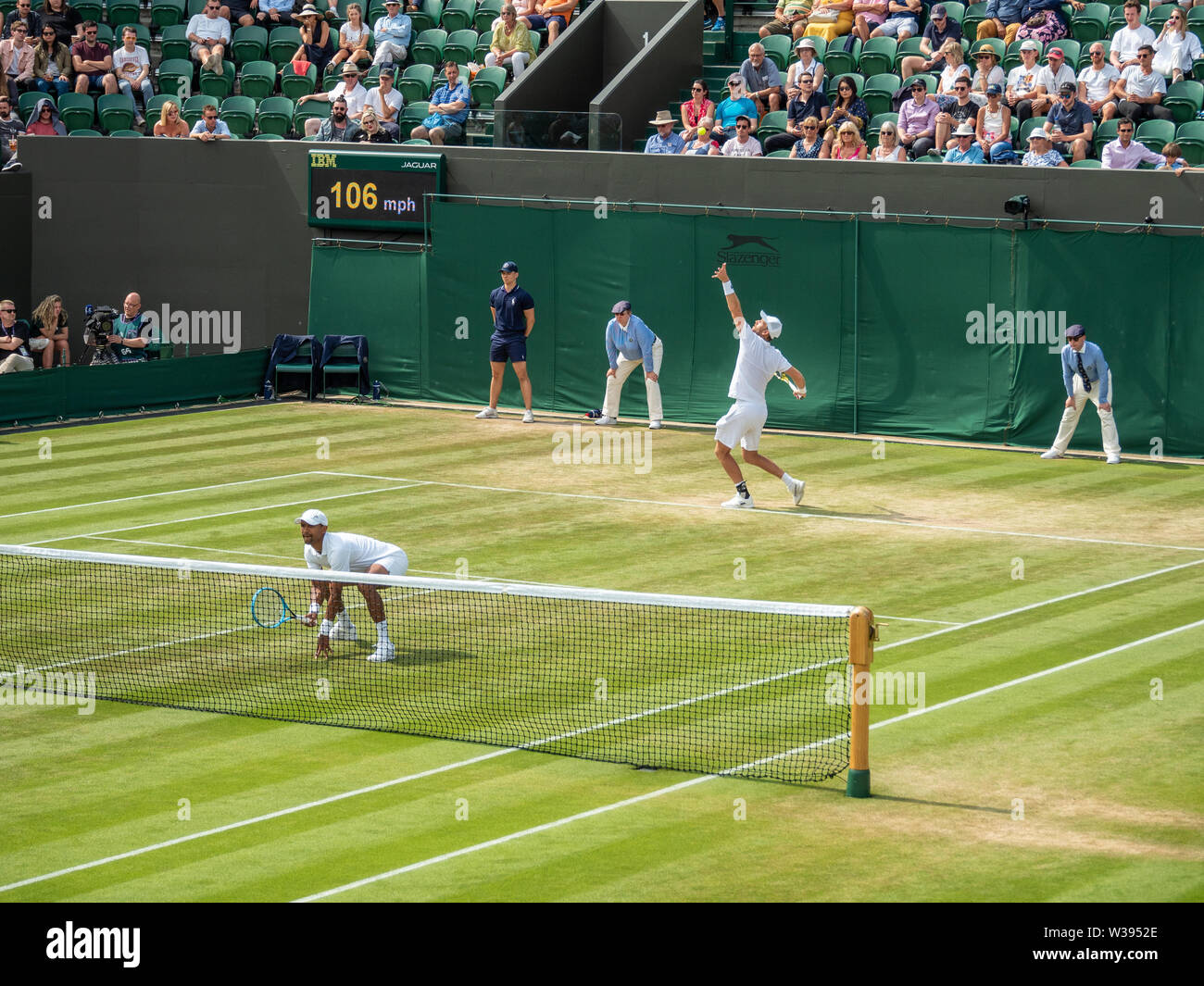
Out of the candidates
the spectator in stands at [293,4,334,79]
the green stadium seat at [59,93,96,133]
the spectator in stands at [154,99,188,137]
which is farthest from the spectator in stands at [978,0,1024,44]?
the green stadium seat at [59,93,96,133]

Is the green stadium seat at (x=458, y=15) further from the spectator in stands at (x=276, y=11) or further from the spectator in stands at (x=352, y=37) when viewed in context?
the spectator in stands at (x=276, y=11)

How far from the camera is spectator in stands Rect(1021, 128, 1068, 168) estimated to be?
2630 centimetres

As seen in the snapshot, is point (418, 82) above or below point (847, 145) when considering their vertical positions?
above

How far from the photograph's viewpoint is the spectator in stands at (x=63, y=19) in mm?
35031

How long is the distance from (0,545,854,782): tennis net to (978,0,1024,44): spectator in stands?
15.9 metres

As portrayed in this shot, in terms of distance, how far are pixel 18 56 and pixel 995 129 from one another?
18484 millimetres

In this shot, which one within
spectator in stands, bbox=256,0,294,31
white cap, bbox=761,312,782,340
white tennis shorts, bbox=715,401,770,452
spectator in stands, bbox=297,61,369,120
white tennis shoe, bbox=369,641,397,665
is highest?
spectator in stands, bbox=256,0,294,31

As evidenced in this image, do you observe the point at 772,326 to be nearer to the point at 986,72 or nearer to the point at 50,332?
the point at 986,72

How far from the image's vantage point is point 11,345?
28.1 metres

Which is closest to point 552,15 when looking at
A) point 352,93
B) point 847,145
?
point 352,93

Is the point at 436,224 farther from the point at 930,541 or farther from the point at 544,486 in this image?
the point at 930,541

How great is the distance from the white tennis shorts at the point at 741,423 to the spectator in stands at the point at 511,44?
1349 cm

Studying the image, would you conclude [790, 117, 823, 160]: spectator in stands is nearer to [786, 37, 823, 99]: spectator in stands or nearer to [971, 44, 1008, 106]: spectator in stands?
[786, 37, 823, 99]: spectator in stands
